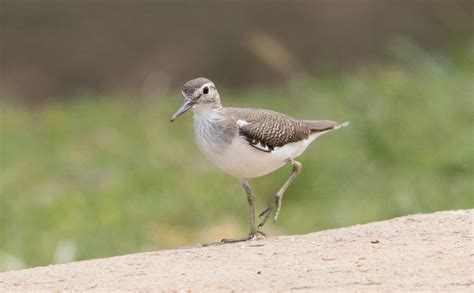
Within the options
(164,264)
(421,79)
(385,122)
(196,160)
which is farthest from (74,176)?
(164,264)

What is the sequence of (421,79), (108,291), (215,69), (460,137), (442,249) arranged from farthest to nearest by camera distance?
(215,69) → (421,79) → (460,137) → (442,249) → (108,291)

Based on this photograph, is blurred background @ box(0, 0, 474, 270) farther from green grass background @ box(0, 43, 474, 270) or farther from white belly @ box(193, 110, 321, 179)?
white belly @ box(193, 110, 321, 179)

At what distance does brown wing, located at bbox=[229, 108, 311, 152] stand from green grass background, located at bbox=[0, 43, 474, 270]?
2.58m

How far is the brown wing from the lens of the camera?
6773 millimetres

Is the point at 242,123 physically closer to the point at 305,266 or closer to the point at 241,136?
the point at 241,136

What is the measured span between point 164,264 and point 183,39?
34.1 ft

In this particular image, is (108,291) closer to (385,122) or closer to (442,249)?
(442,249)

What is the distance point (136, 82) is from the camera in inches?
642

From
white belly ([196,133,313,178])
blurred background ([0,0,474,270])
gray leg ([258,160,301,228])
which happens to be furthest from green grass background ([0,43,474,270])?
white belly ([196,133,313,178])

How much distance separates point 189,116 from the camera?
13977 mm

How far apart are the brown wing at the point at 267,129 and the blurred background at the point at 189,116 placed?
8.62 feet

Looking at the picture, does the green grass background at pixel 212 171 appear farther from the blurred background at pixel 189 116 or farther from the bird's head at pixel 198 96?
the bird's head at pixel 198 96

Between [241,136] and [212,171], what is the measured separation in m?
5.29

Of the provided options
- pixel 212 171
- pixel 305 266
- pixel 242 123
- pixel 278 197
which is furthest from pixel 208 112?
pixel 212 171
